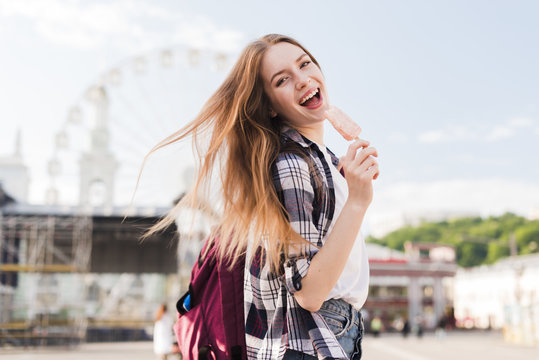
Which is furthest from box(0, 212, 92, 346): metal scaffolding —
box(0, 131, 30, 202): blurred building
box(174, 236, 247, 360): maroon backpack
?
box(174, 236, 247, 360): maroon backpack

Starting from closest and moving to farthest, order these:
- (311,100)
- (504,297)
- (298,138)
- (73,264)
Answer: (298,138), (311,100), (73,264), (504,297)

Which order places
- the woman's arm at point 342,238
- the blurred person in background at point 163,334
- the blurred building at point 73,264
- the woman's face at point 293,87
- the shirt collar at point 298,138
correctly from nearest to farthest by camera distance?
the woman's arm at point 342,238
the shirt collar at point 298,138
the woman's face at point 293,87
the blurred person in background at point 163,334
the blurred building at point 73,264

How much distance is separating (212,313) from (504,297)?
5185 centimetres

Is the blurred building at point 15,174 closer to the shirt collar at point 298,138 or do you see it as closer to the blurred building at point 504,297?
the blurred building at point 504,297

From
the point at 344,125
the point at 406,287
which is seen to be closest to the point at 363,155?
the point at 344,125

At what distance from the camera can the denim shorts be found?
1657mm

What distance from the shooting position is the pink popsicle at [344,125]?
1.79 metres

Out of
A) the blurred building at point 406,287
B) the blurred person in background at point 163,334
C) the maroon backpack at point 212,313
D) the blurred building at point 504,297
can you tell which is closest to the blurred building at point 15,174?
the blurred building at point 406,287

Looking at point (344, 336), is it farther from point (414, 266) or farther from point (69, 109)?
point (414, 266)

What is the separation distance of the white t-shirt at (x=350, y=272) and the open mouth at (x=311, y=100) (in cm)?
20

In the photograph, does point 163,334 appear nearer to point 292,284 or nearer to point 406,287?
point 292,284

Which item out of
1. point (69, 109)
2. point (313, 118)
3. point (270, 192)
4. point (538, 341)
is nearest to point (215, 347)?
point (270, 192)

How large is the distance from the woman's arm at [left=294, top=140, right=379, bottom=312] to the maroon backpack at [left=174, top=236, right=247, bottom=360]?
26cm

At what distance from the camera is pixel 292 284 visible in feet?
5.11
